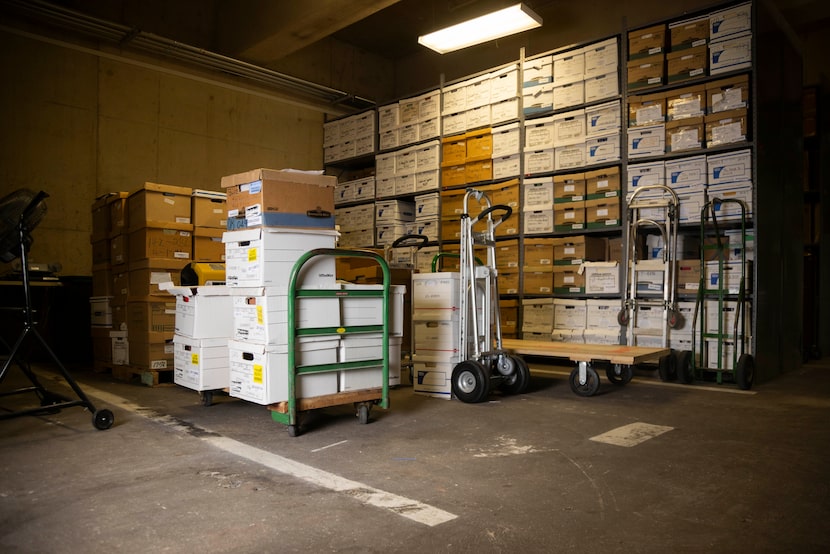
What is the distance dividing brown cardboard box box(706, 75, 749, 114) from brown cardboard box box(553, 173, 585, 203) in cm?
168

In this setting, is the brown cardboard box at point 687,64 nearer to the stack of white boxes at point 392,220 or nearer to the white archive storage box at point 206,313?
the stack of white boxes at point 392,220

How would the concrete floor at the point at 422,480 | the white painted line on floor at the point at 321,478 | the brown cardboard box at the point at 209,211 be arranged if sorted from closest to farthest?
the concrete floor at the point at 422,480 < the white painted line on floor at the point at 321,478 < the brown cardboard box at the point at 209,211

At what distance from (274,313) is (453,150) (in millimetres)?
5943

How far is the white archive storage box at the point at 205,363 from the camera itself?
191 inches

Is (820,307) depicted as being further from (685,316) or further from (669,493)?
(669,493)

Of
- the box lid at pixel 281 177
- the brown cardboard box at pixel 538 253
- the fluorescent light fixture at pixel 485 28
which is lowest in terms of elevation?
the brown cardboard box at pixel 538 253

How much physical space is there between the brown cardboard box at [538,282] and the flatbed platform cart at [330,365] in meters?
4.00

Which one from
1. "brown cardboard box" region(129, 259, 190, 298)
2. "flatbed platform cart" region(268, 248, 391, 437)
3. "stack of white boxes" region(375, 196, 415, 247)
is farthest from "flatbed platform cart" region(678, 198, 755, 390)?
"brown cardboard box" region(129, 259, 190, 298)

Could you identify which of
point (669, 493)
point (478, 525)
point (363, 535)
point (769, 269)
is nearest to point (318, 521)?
point (363, 535)

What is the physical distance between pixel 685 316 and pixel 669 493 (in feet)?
14.0

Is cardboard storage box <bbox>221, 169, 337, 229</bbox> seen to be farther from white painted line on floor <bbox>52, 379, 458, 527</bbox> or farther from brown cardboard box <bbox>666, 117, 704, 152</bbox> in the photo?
brown cardboard box <bbox>666, 117, 704, 152</bbox>

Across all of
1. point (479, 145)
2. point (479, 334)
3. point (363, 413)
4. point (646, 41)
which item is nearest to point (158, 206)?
point (363, 413)

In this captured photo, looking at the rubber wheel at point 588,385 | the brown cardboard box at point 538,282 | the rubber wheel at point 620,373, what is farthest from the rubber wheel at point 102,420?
the brown cardboard box at point 538,282

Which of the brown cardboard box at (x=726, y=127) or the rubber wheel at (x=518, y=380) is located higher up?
the brown cardboard box at (x=726, y=127)
